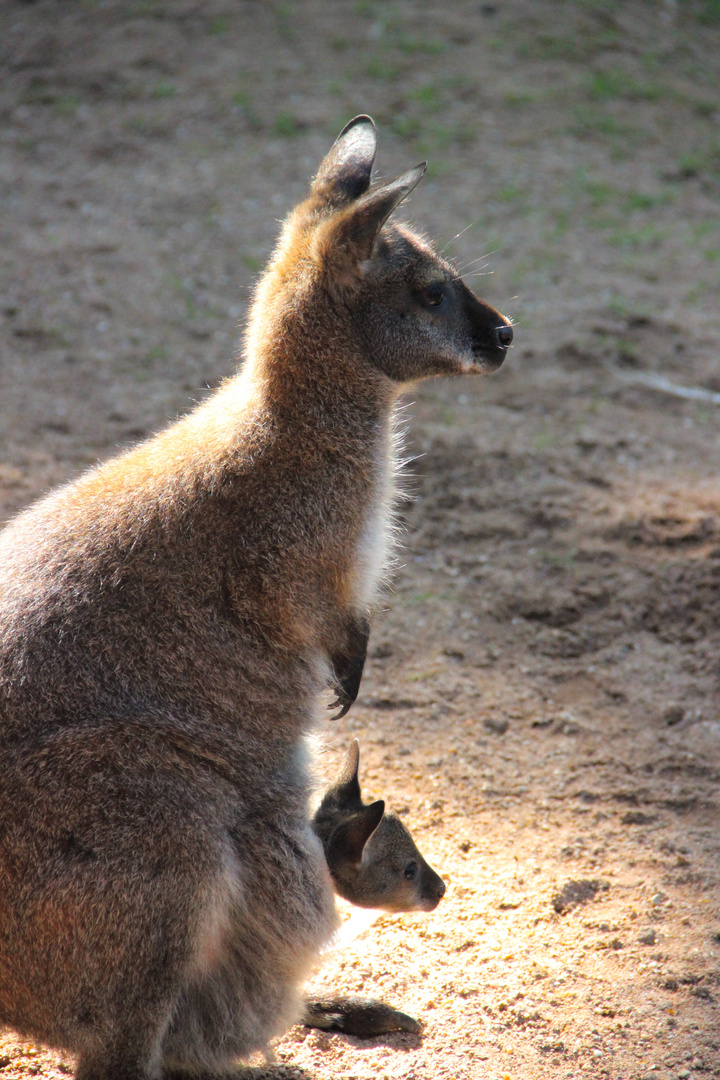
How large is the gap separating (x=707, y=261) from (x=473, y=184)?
2014mm

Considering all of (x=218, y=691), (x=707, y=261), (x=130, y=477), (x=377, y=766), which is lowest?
(x=377, y=766)

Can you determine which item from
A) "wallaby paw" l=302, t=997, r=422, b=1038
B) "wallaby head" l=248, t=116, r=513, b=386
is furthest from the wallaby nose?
"wallaby paw" l=302, t=997, r=422, b=1038

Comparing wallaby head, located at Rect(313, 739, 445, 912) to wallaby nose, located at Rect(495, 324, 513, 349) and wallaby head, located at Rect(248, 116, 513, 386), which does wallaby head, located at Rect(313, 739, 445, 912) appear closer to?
wallaby head, located at Rect(248, 116, 513, 386)

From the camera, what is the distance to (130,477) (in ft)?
10.6

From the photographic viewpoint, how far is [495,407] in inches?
257

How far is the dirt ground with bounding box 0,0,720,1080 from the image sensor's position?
3.57m

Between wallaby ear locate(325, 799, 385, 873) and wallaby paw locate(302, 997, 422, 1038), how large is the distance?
43 cm

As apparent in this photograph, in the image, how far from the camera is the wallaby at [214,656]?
264 centimetres

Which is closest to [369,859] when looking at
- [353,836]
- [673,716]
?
[353,836]

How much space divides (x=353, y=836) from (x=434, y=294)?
1.82 m

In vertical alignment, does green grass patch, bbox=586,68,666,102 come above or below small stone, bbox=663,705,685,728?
above

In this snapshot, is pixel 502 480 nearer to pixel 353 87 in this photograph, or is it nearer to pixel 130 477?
pixel 130 477

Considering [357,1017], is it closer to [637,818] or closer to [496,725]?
[637,818]

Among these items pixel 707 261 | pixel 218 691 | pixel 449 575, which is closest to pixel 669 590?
pixel 449 575
